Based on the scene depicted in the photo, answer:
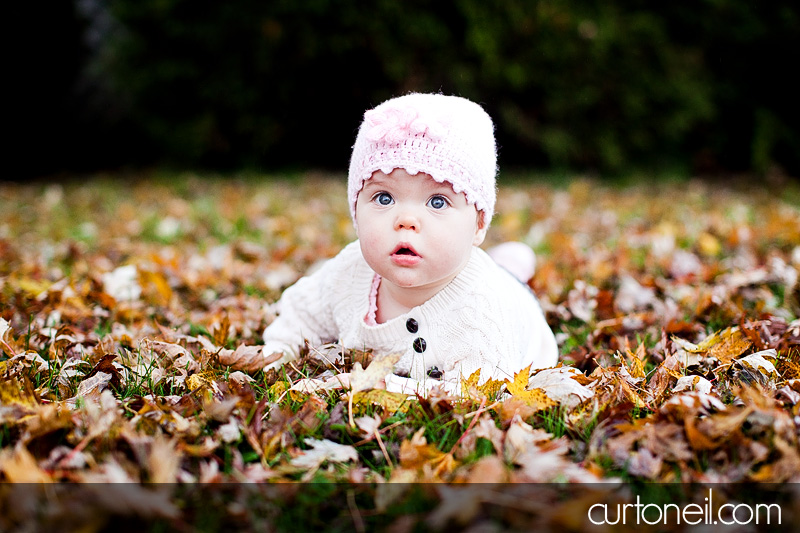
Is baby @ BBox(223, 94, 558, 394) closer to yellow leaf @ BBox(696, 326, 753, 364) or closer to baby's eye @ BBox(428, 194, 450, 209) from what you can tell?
baby's eye @ BBox(428, 194, 450, 209)

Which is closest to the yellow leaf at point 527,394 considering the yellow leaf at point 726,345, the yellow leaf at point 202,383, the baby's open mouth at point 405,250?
the baby's open mouth at point 405,250

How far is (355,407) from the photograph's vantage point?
1.86 meters

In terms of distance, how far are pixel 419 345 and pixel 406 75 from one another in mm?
6062

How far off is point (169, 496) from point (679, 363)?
1625 millimetres

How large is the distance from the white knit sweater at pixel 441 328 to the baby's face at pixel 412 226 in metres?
0.17

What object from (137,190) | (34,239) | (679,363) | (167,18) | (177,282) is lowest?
(679,363)

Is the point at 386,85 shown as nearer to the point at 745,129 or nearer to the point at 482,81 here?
the point at 482,81

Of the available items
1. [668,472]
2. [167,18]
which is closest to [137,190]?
[167,18]

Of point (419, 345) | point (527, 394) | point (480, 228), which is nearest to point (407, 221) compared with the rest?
point (480, 228)

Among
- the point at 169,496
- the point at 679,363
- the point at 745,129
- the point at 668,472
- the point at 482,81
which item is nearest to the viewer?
the point at 169,496

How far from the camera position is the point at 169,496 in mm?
1418

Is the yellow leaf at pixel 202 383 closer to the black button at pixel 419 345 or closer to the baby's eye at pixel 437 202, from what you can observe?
the black button at pixel 419 345

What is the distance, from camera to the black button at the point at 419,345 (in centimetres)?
212

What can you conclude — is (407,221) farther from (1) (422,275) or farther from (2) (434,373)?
(2) (434,373)
